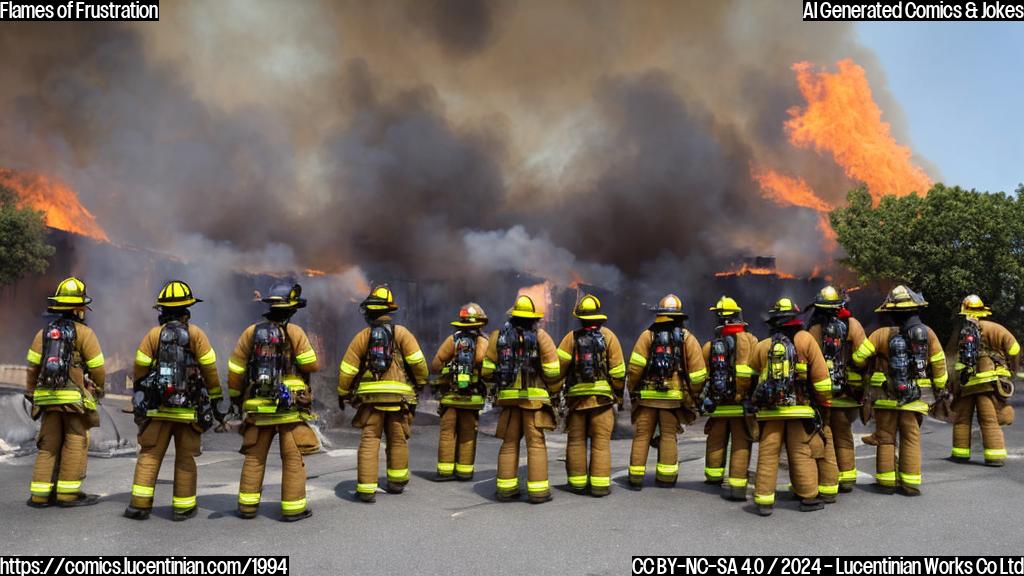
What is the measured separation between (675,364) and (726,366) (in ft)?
1.70

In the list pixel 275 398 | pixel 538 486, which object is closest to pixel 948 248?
pixel 538 486

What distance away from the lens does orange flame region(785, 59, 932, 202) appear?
1230 inches

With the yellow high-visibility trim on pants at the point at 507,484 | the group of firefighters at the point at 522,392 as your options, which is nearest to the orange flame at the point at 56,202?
the group of firefighters at the point at 522,392

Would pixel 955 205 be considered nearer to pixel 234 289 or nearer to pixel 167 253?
pixel 234 289

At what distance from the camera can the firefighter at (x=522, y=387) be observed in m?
7.42

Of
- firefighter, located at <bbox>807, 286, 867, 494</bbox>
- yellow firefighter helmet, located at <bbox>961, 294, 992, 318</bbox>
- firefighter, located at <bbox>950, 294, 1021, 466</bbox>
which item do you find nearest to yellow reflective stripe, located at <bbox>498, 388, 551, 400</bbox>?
firefighter, located at <bbox>807, 286, 867, 494</bbox>

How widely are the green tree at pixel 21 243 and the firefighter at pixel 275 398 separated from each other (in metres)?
21.8

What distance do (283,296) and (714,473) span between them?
489 centimetres

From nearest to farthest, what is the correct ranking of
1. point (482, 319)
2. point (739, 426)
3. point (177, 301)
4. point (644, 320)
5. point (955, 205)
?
point (177, 301) < point (739, 426) < point (482, 319) < point (955, 205) < point (644, 320)

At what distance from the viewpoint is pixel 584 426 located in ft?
25.4

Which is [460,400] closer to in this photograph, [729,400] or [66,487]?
[729,400]

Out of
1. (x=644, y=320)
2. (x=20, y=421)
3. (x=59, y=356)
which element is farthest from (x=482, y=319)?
(x=644, y=320)

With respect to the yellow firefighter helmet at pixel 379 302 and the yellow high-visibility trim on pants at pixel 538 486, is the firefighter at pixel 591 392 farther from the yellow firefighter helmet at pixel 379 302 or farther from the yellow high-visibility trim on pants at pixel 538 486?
the yellow firefighter helmet at pixel 379 302

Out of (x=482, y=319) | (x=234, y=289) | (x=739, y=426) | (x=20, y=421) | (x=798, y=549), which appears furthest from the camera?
(x=234, y=289)
